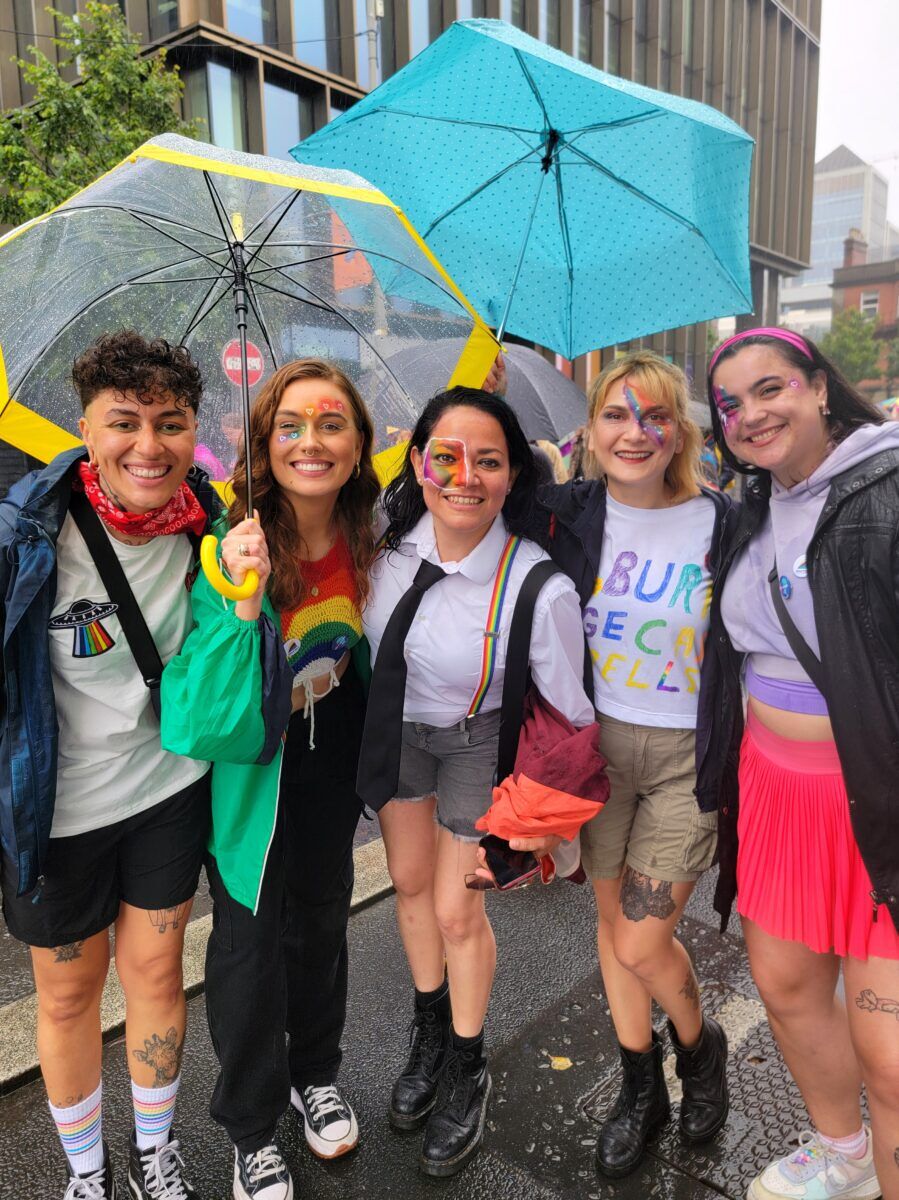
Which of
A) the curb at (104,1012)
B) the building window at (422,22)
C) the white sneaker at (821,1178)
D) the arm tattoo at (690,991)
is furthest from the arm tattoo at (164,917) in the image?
the building window at (422,22)

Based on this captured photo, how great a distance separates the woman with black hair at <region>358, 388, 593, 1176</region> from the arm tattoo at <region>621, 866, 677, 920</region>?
405 millimetres

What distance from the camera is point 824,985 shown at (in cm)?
208

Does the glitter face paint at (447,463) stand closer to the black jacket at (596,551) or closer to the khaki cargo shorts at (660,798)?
the black jacket at (596,551)

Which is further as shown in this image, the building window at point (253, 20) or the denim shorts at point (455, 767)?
the building window at point (253, 20)

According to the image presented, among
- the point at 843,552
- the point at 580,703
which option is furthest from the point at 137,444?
the point at 843,552

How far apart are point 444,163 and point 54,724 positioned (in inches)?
90.7

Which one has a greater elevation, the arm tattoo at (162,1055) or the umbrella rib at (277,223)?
the umbrella rib at (277,223)

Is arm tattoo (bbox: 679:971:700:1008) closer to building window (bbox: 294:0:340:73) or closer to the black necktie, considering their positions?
the black necktie

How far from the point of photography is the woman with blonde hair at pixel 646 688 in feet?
7.31

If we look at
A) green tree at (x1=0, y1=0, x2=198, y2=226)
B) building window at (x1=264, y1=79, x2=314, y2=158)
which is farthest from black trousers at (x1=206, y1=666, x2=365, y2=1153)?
building window at (x1=264, y1=79, x2=314, y2=158)

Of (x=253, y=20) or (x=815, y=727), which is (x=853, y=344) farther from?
(x=815, y=727)

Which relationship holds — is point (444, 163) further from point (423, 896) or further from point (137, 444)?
point (423, 896)

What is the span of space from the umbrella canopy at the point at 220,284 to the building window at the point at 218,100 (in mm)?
14370

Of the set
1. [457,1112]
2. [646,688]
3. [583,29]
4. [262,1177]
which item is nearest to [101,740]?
[262,1177]
